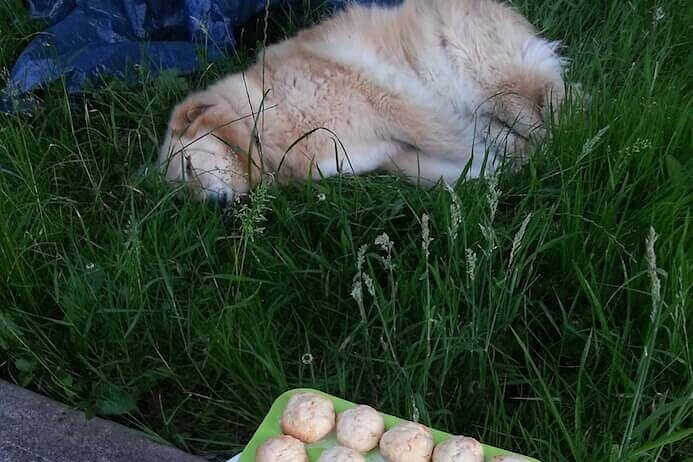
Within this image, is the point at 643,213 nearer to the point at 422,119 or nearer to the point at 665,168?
the point at 665,168

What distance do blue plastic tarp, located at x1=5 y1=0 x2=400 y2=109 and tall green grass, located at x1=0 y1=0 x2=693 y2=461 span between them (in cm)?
67

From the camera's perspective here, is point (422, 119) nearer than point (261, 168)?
No

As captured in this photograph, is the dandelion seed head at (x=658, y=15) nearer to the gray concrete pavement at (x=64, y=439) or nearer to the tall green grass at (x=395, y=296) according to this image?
the tall green grass at (x=395, y=296)

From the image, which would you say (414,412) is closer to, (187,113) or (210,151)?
(210,151)

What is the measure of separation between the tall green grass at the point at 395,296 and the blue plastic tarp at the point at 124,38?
26.3 inches

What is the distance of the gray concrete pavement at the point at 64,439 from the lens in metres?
1.74

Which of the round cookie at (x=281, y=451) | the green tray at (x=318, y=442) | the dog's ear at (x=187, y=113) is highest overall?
the dog's ear at (x=187, y=113)

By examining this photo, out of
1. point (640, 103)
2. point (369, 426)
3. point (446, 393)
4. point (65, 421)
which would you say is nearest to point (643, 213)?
point (640, 103)

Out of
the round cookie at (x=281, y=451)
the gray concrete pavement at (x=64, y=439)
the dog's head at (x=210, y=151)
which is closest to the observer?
the round cookie at (x=281, y=451)

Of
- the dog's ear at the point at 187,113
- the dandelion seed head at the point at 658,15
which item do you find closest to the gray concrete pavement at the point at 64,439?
the dog's ear at the point at 187,113

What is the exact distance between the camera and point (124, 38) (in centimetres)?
346

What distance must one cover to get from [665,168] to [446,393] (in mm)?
1034

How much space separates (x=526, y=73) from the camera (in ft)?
9.51

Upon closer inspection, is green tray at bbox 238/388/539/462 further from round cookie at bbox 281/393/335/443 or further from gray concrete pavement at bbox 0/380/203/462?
gray concrete pavement at bbox 0/380/203/462
